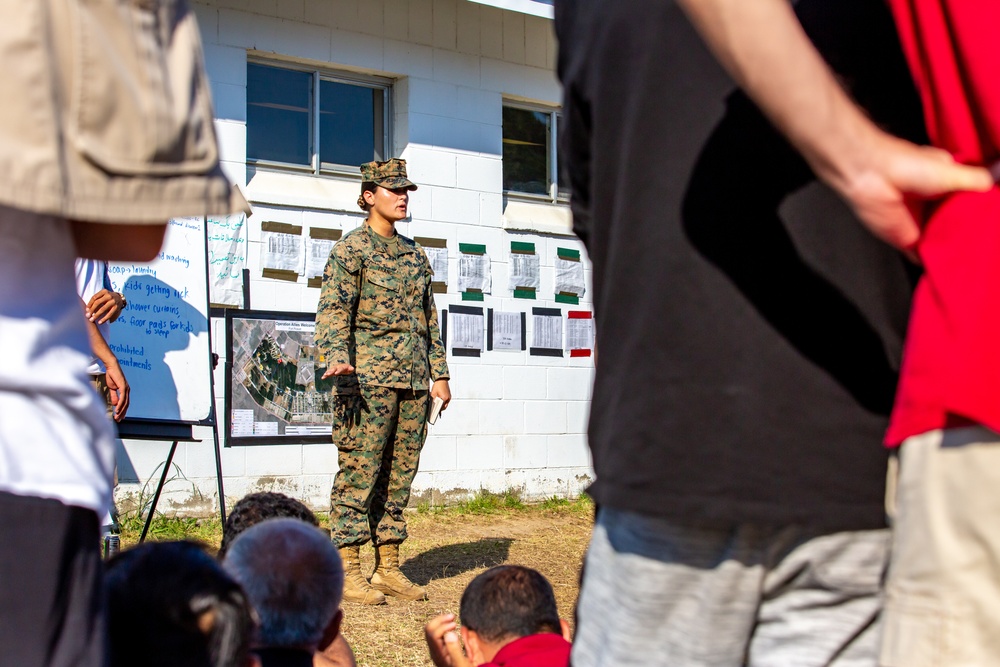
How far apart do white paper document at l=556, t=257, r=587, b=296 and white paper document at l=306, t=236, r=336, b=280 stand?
2.03 m

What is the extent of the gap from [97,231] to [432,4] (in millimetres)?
7058

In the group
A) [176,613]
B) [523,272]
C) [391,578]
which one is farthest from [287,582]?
[523,272]

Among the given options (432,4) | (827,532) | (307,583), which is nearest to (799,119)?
(827,532)

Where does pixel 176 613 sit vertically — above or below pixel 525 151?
below

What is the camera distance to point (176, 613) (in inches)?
54.3

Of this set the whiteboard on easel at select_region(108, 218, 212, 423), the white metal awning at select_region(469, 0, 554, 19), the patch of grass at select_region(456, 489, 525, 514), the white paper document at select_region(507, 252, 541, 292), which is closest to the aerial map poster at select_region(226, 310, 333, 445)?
the whiteboard on easel at select_region(108, 218, 212, 423)

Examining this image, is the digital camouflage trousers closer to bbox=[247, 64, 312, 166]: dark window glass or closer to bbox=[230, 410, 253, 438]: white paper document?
bbox=[230, 410, 253, 438]: white paper document

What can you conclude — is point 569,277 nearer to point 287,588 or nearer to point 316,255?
point 316,255

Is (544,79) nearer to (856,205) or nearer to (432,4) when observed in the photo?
(432,4)

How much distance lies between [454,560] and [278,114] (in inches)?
133

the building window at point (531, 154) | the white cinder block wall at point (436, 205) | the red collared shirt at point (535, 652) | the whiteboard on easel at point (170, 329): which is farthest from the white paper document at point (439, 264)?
the red collared shirt at point (535, 652)

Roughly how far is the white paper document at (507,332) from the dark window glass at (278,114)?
1.87 m

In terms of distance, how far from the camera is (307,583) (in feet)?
6.77

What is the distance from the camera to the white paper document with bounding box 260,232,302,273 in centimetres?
698
